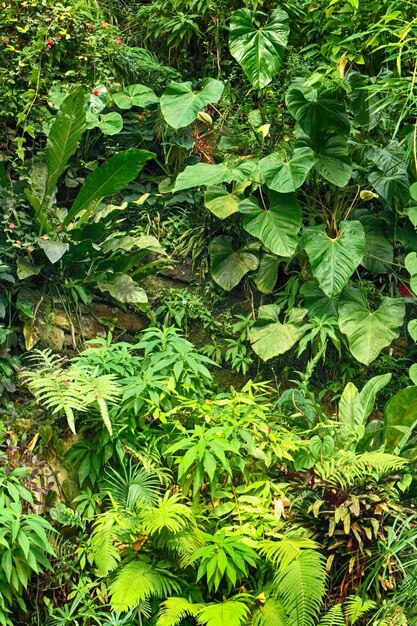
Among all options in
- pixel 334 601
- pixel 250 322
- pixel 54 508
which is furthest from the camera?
pixel 250 322

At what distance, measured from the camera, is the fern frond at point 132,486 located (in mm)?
4156

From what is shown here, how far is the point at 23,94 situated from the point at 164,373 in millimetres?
2344

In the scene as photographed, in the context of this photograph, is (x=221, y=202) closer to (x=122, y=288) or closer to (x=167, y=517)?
(x=122, y=288)

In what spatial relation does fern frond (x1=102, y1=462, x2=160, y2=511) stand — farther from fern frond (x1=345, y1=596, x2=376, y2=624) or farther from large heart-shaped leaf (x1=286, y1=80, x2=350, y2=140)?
large heart-shaped leaf (x1=286, y1=80, x2=350, y2=140)

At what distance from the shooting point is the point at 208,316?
574cm

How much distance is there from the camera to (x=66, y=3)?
5898 mm

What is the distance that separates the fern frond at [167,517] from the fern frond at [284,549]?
1.21ft

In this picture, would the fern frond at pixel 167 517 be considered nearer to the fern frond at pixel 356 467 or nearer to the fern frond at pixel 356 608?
the fern frond at pixel 356 467

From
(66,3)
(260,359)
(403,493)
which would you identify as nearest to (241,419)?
(403,493)

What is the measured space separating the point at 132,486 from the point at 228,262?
209 cm

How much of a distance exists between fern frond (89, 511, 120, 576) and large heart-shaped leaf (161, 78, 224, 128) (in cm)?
280

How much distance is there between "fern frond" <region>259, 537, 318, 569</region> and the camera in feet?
12.3

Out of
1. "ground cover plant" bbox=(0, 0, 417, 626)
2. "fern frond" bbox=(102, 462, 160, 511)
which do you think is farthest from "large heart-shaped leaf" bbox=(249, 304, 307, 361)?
"fern frond" bbox=(102, 462, 160, 511)

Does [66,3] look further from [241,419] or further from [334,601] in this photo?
[334,601]
